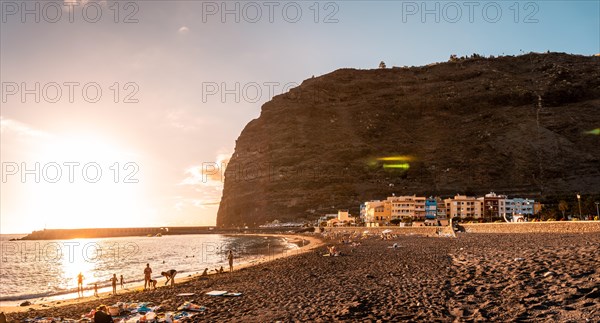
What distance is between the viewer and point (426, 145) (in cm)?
16450

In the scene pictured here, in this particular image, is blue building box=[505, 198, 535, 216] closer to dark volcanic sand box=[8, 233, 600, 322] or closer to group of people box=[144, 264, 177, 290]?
dark volcanic sand box=[8, 233, 600, 322]

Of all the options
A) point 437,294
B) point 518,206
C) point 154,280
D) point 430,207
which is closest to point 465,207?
point 430,207

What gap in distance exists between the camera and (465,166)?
145125 millimetres

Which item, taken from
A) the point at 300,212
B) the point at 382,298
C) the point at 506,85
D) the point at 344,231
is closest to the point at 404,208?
the point at 344,231

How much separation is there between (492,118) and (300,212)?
268 ft

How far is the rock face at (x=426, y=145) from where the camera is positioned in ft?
461

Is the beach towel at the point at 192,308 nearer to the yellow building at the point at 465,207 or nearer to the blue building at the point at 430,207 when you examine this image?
the blue building at the point at 430,207

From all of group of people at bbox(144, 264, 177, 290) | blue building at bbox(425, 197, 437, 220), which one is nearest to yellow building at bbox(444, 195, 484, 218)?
Answer: blue building at bbox(425, 197, 437, 220)

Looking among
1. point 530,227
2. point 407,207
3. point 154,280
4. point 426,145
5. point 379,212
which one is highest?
point 426,145

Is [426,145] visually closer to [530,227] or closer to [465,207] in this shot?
[465,207]

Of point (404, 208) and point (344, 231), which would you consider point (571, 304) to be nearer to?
point (344, 231)

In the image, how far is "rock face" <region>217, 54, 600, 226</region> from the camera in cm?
14038

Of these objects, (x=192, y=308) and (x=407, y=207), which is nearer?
(x=192, y=308)

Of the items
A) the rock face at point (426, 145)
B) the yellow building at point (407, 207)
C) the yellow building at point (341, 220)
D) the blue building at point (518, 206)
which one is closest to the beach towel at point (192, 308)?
the yellow building at point (341, 220)
